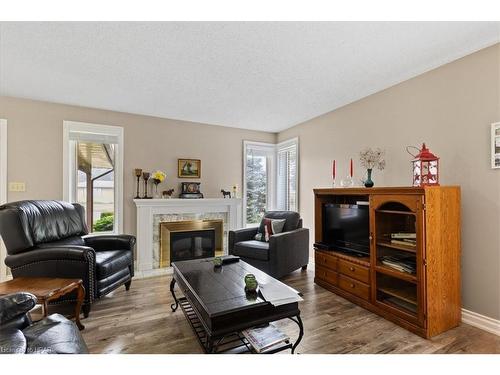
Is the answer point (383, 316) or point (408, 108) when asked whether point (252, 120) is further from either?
point (383, 316)

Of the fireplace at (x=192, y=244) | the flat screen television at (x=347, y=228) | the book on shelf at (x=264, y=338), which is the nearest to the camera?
the book on shelf at (x=264, y=338)

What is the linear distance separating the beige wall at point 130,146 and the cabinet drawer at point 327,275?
86.5 inches

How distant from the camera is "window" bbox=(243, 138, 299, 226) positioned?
487cm

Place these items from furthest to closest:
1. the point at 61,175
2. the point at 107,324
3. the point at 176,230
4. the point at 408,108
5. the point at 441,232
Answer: the point at 176,230
the point at 61,175
the point at 408,108
the point at 107,324
the point at 441,232

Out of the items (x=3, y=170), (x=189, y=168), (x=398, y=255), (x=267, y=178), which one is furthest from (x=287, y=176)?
(x=3, y=170)

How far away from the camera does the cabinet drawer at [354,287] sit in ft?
8.52

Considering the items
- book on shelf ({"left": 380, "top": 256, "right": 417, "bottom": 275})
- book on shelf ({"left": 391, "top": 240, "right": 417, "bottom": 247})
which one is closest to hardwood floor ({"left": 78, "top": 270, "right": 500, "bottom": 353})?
book on shelf ({"left": 380, "top": 256, "right": 417, "bottom": 275})

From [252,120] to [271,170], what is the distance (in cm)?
122

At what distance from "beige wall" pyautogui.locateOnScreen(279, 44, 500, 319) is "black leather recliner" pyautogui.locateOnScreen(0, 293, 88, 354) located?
290 cm

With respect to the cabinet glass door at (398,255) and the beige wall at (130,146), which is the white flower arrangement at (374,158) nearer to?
the cabinet glass door at (398,255)

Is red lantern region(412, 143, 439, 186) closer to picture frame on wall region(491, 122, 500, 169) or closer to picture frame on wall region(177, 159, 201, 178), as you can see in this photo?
picture frame on wall region(491, 122, 500, 169)

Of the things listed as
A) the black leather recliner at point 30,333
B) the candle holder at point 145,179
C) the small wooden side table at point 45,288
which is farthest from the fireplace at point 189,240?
the black leather recliner at point 30,333
